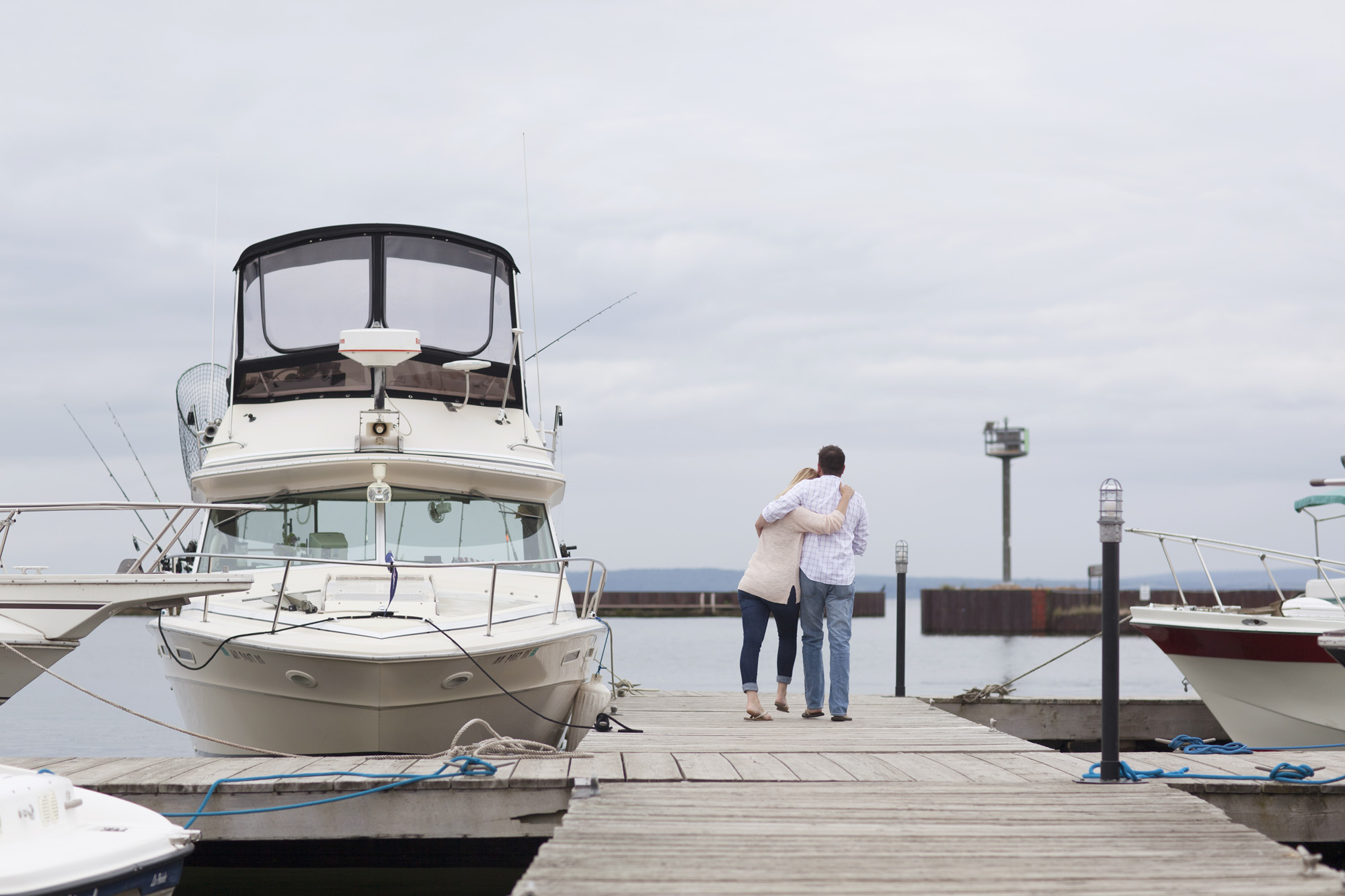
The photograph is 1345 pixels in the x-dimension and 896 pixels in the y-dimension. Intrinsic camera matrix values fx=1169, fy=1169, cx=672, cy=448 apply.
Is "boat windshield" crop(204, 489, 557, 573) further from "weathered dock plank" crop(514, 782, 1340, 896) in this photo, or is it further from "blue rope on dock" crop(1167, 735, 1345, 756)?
"blue rope on dock" crop(1167, 735, 1345, 756)

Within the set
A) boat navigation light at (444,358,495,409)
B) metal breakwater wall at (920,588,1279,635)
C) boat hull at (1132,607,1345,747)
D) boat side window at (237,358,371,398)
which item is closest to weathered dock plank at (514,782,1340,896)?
boat navigation light at (444,358,495,409)

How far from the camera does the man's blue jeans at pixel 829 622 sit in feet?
24.5

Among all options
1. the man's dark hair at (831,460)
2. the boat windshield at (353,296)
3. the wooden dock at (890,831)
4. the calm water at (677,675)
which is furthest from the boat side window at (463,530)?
the calm water at (677,675)

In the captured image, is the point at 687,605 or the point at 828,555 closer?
the point at 828,555

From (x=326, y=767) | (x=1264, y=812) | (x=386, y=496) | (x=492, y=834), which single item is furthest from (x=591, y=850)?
(x=386, y=496)

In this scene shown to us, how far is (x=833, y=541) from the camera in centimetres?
747

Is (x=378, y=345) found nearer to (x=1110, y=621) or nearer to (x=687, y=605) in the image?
(x=1110, y=621)

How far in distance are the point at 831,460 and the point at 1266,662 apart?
15.4 feet

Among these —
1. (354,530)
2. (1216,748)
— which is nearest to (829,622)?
(1216,748)

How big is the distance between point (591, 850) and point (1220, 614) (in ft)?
25.2

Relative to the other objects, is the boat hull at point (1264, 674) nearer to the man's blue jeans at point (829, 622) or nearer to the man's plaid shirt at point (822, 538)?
the man's blue jeans at point (829, 622)

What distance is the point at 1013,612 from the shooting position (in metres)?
49.7

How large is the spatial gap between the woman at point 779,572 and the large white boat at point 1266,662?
12.2ft

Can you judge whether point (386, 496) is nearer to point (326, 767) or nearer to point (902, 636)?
point (326, 767)
